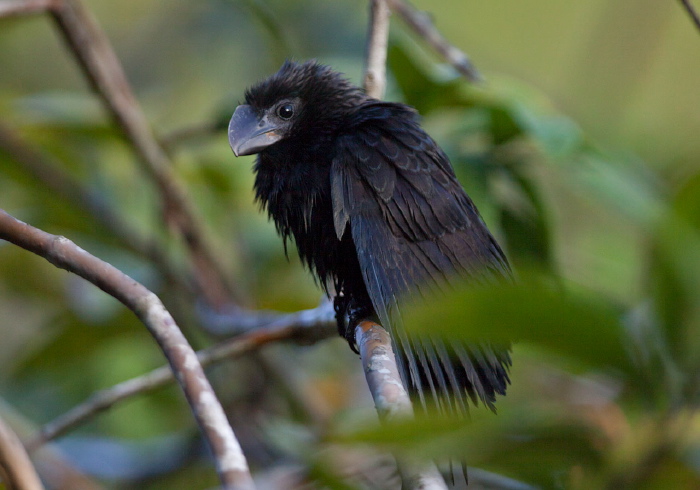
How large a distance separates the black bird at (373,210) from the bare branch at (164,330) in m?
0.85

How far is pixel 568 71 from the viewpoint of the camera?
703 cm

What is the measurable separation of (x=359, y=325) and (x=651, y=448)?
1.10m

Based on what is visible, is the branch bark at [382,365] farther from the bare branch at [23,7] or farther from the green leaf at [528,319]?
the bare branch at [23,7]

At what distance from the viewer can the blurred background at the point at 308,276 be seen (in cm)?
141

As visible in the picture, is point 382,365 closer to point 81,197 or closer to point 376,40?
point 376,40

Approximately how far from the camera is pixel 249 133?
2859 millimetres

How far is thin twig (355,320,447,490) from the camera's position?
1299 mm

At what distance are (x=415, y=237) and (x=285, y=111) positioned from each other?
31.3 inches

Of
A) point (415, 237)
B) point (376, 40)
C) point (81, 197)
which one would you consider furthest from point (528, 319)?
point (81, 197)

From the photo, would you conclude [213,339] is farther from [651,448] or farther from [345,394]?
[651,448]

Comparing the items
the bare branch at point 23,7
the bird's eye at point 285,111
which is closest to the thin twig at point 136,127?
the bare branch at point 23,7

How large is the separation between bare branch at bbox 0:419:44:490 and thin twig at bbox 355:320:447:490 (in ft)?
→ 1.98

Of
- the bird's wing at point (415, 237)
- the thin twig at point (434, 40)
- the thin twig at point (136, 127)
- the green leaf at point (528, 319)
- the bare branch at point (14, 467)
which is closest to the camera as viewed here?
the green leaf at point (528, 319)

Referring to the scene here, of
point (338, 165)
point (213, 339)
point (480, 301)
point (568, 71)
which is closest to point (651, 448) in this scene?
point (480, 301)
